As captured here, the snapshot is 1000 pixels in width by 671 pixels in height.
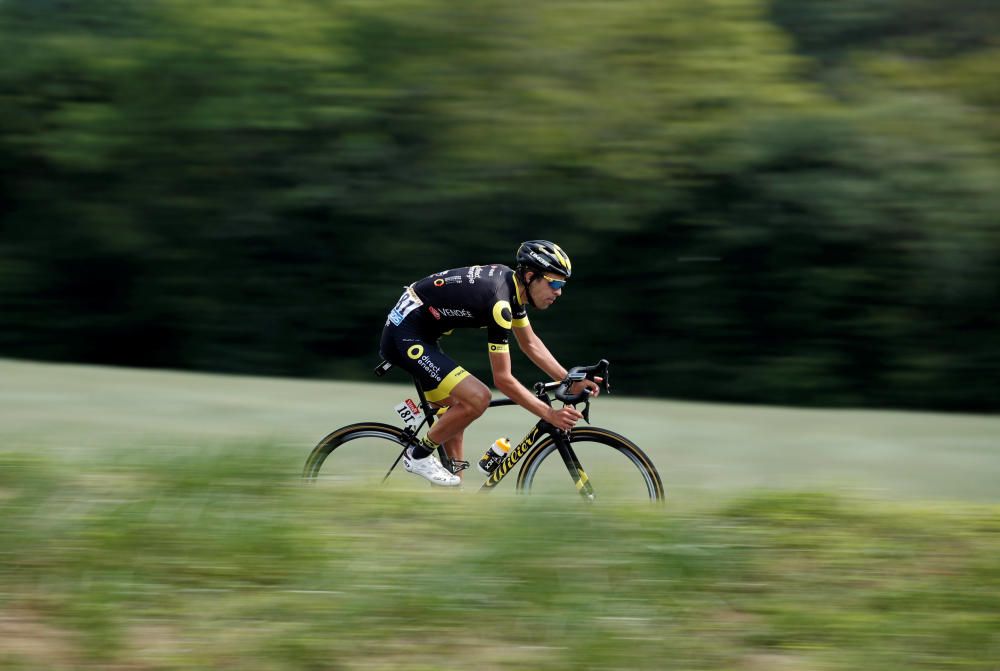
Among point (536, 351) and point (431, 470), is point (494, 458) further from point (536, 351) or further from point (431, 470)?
point (536, 351)

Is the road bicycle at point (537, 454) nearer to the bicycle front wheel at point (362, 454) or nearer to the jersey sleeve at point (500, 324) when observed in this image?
the bicycle front wheel at point (362, 454)

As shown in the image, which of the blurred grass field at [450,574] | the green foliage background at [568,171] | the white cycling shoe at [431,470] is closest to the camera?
the blurred grass field at [450,574]

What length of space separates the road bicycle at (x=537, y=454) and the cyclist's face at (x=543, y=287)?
42cm

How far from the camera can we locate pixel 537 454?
23.1 feet

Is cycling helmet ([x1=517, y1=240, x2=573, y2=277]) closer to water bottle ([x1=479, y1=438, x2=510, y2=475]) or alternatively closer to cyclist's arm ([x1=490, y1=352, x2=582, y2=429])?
cyclist's arm ([x1=490, y1=352, x2=582, y2=429])

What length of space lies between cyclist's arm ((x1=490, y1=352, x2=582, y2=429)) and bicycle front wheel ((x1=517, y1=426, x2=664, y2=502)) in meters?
0.14

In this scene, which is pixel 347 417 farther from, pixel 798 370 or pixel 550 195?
pixel 798 370

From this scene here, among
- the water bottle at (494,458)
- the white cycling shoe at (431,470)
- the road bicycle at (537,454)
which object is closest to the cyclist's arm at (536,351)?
the road bicycle at (537,454)

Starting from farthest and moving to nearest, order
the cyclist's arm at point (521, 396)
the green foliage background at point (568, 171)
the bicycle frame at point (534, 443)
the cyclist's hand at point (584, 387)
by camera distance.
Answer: the green foliage background at point (568, 171) → the bicycle frame at point (534, 443) → the cyclist's hand at point (584, 387) → the cyclist's arm at point (521, 396)

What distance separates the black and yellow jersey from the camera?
6.78 m

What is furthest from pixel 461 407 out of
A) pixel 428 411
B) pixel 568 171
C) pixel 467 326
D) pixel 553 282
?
pixel 568 171

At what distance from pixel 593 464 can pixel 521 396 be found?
0.54m

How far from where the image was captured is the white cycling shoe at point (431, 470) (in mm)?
7008

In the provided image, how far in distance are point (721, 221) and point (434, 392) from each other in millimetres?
7029
